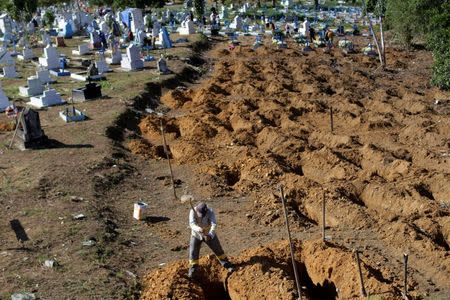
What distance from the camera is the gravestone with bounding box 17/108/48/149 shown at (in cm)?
1914

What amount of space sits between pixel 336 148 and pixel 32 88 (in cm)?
1453

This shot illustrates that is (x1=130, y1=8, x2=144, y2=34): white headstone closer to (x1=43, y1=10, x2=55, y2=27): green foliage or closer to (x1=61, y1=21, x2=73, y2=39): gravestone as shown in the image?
(x1=61, y1=21, x2=73, y2=39): gravestone

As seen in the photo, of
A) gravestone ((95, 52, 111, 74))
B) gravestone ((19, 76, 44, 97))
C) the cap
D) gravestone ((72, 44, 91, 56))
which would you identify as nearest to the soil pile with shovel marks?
the cap

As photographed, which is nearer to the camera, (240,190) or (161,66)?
(240,190)

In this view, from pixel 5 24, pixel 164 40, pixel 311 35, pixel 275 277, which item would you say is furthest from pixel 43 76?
pixel 5 24

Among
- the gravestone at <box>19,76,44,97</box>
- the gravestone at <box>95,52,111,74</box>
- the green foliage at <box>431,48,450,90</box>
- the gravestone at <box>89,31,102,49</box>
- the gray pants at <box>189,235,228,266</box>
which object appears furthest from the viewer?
the gravestone at <box>89,31,102,49</box>

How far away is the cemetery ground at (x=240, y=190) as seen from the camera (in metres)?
11.7

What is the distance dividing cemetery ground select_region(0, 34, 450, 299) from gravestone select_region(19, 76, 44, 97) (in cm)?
91

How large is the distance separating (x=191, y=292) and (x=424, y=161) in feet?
33.8

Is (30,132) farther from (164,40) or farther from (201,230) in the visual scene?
(164,40)

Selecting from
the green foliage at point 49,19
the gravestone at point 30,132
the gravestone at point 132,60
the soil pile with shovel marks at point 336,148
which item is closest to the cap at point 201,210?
the soil pile with shovel marks at point 336,148

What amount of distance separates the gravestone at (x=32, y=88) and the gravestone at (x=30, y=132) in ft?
24.2

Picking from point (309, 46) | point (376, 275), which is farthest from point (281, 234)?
point (309, 46)

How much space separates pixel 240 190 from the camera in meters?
16.6
